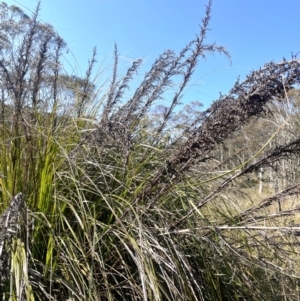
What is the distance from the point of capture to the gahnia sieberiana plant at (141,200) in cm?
98

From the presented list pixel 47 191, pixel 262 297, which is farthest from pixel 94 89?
pixel 262 297

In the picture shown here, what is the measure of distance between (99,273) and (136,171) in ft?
1.34

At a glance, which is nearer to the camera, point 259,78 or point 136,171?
point 259,78

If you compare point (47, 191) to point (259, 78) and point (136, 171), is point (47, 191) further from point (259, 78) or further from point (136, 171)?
point (259, 78)

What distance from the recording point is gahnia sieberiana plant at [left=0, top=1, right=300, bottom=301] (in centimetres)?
98

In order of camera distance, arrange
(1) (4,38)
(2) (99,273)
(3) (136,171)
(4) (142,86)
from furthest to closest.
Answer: (1) (4,38) < (4) (142,86) < (3) (136,171) < (2) (99,273)

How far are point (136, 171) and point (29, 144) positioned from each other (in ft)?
1.36

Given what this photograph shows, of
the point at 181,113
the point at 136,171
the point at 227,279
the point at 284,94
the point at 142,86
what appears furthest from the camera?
the point at 181,113

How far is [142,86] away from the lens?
1592 mm

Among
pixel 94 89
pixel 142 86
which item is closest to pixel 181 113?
pixel 142 86

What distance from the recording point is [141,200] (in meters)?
1.17

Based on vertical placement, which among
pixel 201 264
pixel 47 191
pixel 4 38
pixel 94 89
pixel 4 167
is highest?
pixel 4 38

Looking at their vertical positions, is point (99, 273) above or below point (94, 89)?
below

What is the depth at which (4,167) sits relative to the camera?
139 cm
